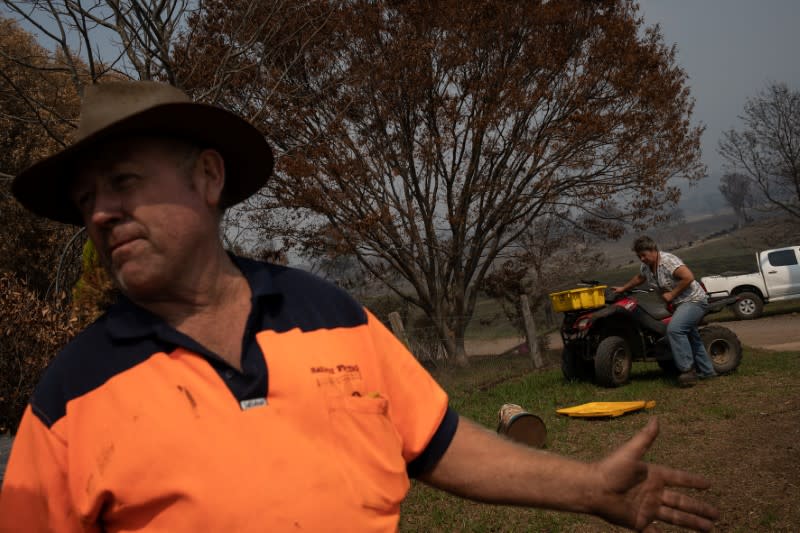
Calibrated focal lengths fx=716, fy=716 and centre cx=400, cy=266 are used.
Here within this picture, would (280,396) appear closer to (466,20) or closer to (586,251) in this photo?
(466,20)

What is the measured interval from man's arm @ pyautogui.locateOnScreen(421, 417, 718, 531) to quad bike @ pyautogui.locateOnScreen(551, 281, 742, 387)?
7.85 metres

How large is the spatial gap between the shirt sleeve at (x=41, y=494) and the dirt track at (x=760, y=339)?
12139 mm

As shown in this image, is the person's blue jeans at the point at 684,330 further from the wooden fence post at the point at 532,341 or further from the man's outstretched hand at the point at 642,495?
the man's outstretched hand at the point at 642,495

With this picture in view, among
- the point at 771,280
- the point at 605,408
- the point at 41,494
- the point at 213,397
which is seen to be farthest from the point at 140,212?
the point at 771,280

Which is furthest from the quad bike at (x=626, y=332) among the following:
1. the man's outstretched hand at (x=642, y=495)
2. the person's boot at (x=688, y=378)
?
the man's outstretched hand at (x=642, y=495)

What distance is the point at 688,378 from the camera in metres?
9.02

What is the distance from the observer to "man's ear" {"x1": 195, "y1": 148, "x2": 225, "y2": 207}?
6.07 feet

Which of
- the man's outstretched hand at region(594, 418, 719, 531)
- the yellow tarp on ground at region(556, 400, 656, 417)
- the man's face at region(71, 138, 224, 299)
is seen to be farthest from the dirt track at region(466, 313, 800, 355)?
the man's face at region(71, 138, 224, 299)

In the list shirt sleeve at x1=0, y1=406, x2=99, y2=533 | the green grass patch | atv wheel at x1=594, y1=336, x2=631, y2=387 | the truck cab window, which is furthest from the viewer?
the truck cab window

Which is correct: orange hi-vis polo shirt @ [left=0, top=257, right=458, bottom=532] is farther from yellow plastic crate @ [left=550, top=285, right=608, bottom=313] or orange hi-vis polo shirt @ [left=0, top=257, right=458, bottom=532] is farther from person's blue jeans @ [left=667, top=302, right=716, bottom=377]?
yellow plastic crate @ [left=550, top=285, right=608, bottom=313]

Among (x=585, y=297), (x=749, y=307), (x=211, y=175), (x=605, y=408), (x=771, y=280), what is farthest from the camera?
(x=771, y=280)

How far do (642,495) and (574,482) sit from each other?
19 cm

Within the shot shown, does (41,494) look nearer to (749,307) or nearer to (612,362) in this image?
(612,362)

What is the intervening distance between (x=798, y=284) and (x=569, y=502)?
22.3 metres
